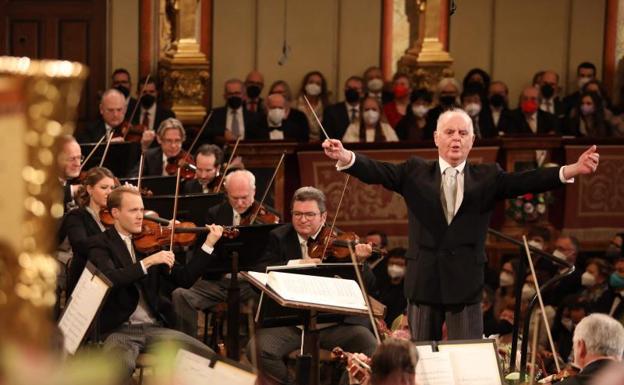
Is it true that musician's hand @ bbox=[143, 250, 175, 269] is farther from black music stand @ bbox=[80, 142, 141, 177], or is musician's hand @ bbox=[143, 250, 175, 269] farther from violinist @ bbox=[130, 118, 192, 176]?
violinist @ bbox=[130, 118, 192, 176]

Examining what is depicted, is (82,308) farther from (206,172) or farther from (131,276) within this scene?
(206,172)

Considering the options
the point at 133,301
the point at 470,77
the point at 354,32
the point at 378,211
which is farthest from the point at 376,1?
the point at 133,301

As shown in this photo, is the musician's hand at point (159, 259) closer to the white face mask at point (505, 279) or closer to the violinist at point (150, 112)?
the white face mask at point (505, 279)

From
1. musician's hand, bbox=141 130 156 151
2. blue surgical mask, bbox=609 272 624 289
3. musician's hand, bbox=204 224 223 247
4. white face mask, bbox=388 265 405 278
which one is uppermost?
musician's hand, bbox=141 130 156 151

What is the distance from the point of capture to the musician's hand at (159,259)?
5305 millimetres

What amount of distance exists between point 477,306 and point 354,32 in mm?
6916

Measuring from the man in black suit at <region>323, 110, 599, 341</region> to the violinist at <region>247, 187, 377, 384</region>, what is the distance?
0.93 meters

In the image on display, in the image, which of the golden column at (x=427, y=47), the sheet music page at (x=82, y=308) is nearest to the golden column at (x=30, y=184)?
the sheet music page at (x=82, y=308)

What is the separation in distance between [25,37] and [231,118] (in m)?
2.31

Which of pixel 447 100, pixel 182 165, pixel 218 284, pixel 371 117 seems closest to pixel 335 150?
pixel 218 284

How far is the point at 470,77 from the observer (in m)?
10.9

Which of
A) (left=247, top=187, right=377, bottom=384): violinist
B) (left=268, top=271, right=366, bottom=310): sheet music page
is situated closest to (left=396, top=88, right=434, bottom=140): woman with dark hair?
(left=247, top=187, right=377, bottom=384): violinist

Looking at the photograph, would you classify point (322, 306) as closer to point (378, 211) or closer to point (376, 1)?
point (378, 211)

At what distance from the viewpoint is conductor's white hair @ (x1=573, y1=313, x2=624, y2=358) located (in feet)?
13.0
